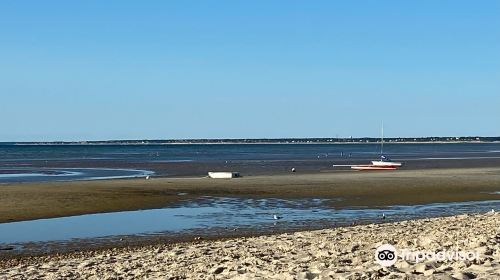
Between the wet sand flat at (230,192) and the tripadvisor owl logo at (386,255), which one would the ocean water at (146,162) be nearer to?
the wet sand flat at (230,192)

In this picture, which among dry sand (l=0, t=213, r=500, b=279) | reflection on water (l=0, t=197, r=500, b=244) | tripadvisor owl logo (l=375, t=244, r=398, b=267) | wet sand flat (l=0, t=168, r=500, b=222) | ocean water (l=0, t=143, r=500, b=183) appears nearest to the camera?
dry sand (l=0, t=213, r=500, b=279)

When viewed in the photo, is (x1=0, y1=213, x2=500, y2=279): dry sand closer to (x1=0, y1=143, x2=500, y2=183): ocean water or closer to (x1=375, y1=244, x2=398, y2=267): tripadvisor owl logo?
(x1=375, y1=244, x2=398, y2=267): tripadvisor owl logo

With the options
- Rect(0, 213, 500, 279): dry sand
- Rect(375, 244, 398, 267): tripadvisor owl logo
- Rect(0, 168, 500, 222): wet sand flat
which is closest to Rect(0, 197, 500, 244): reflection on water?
Rect(0, 168, 500, 222): wet sand flat

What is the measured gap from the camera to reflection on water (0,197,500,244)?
23.0 m

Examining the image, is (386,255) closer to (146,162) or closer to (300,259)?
(300,259)

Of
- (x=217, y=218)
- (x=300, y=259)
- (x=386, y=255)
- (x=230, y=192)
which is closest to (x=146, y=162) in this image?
(x=230, y=192)

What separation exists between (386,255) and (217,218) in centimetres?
1410

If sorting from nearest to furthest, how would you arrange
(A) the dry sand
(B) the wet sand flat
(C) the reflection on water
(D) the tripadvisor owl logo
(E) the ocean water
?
(A) the dry sand
(D) the tripadvisor owl logo
(C) the reflection on water
(B) the wet sand flat
(E) the ocean water

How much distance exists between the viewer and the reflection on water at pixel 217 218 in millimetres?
23000

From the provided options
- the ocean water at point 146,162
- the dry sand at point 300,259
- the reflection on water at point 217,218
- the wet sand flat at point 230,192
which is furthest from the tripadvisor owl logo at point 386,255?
the ocean water at point 146,162

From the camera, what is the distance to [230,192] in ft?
128

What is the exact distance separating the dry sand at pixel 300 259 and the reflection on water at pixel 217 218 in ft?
16.4

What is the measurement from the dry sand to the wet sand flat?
12.5 m

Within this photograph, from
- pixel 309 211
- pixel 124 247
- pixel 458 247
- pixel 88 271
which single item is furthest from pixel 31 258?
pixel 309 211
